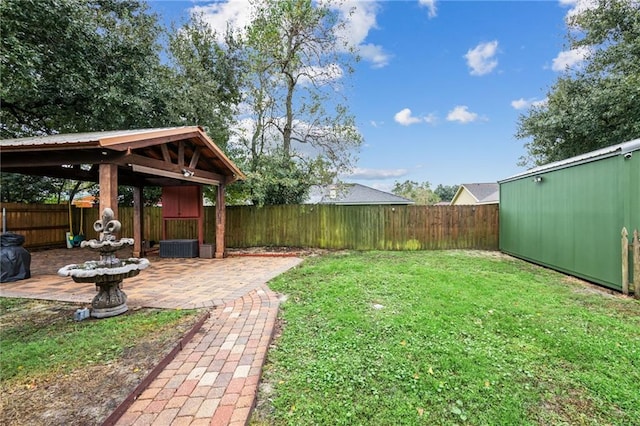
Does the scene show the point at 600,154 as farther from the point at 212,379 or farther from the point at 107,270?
the point at 107,270

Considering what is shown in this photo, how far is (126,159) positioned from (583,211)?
8.22 metres

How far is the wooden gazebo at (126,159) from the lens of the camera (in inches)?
172

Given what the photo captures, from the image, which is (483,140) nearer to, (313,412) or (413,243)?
(413,243)

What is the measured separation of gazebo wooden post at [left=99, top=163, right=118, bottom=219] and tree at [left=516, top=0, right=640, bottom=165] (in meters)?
13.3

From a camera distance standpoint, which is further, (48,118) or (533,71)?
(533,71)

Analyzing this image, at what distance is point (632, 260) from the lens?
4793 mm

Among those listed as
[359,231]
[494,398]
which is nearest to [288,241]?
[359,231]

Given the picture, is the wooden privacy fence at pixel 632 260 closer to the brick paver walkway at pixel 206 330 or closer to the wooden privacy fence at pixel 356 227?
the wooden privacy fence at pixel 356 227

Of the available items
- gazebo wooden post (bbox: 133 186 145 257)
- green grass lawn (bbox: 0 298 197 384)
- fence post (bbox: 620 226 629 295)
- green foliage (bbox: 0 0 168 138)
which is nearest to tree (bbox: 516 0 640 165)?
fence post (bbox: 620 226 629 295)

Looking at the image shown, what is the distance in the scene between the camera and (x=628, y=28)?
10258 mm

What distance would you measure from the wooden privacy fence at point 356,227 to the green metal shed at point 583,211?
5.00 feet

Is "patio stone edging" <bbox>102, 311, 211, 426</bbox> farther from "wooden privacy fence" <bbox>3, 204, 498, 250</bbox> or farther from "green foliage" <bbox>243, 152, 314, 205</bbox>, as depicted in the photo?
"wooden privacy fence" <bbox>3, 204, 498, 250</bbox>

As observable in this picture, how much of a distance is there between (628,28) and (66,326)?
16.6 metres

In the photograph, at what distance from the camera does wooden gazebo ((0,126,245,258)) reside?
14.4 feet
